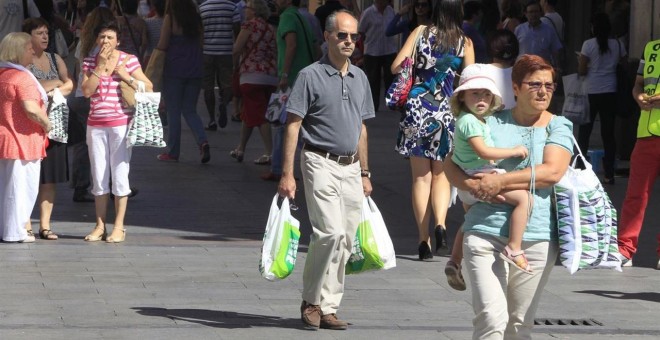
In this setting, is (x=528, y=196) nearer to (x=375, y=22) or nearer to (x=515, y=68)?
(x=515, y=68)

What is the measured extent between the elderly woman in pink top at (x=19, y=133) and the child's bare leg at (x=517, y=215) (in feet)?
17.2

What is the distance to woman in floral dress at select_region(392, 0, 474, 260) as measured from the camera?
9836mm

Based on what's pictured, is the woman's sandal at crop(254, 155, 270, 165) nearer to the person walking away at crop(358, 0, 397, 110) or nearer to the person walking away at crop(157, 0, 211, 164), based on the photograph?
the person walking away at crop(157, 0, 211, 164)

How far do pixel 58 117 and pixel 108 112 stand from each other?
47 cm

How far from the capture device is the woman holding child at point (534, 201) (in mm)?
5922

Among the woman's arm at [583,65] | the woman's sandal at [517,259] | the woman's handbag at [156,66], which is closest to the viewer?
the woman's sandal at [517,259]

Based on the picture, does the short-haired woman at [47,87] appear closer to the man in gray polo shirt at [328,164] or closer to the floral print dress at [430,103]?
the floral print dress at [430,103]

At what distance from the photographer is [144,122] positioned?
10461 millimetres

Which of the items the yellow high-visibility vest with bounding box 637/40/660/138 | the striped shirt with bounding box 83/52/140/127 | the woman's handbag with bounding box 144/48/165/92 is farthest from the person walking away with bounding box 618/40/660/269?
the woman's handbag with bounding box 144/48/165/92

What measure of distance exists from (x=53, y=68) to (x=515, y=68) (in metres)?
5.57

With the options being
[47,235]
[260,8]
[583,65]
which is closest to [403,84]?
[47,235]

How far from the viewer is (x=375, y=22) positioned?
2194cm

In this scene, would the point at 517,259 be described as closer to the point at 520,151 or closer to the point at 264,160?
the point at 520,151

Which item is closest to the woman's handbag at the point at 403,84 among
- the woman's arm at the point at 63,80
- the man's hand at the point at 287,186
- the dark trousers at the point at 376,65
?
the man's hand at the point at 287,186
